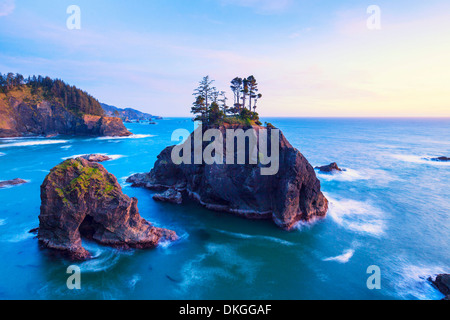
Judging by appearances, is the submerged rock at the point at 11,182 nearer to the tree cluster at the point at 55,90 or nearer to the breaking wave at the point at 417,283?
the breaking wave at the point at 417,283

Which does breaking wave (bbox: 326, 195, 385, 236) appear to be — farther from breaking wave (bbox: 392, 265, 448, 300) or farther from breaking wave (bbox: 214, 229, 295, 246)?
breaking wave (bbox: 214, 229, 295, 246)

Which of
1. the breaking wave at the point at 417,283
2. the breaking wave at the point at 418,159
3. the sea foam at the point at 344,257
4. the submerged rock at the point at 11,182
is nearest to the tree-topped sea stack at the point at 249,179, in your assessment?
the sea foam at the point at 344,257

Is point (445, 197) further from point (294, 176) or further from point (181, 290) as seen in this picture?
point (181, 290)

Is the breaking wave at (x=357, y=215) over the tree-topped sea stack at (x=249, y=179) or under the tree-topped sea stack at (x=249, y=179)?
under

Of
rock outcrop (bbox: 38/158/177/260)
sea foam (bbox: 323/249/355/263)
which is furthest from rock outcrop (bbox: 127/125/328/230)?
rock outcrop (bbox: 38/158/177/260)

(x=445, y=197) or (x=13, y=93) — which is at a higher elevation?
(x=13, y=93)
